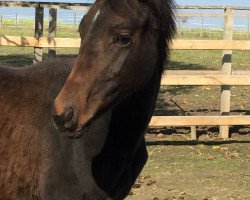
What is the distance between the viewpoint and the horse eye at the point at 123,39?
9.56 ft

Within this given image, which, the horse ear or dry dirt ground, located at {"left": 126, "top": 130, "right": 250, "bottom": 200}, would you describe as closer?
the horse ear

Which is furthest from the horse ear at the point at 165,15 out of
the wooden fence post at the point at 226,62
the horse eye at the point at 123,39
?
the wooden fence post at the point at 226,62

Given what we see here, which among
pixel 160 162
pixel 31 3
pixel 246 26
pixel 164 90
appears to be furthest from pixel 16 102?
pixel 246 26

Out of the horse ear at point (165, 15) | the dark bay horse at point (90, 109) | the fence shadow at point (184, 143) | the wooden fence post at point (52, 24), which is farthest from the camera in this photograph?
the wooden fence post at point (52, 24)

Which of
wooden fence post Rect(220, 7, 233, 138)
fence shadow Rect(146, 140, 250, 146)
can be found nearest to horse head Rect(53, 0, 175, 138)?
fence shadow Rect(146, 140, 250, 146)

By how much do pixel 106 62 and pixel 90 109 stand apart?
0.98ft

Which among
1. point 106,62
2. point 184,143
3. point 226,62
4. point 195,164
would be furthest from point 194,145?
point 106,62

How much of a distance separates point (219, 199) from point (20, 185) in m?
2.98

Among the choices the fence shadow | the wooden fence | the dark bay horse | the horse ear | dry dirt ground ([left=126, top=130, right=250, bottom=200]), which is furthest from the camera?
the fence shadow

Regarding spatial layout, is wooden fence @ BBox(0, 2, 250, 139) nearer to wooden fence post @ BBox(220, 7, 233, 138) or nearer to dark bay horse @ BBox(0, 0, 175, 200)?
wooden fence post @ BBox(220, 7, 233, 138)

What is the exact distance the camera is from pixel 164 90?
471 inches

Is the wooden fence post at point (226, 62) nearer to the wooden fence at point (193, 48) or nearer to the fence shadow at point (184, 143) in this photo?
the wooden fence at point (193, 48)

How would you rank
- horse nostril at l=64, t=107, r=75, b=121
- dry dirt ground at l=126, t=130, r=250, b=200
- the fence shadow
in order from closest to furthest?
1. horse nostril at l=64, t=107, r=75, b=121
2. dry dirt ground at l=126, t=130, r=250, b=200
3. the fence shadow

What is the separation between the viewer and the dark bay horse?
2.90m
